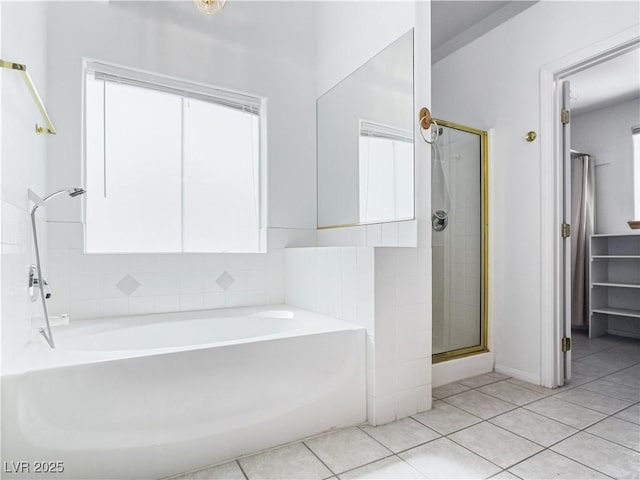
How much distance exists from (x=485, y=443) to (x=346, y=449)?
649mm

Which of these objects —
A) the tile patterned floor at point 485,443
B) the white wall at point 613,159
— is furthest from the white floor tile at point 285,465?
the white wall at point 613,159

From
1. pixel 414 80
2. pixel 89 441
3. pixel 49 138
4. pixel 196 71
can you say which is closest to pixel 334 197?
pixel 414 80

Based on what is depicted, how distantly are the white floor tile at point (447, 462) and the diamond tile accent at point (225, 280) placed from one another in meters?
1.55

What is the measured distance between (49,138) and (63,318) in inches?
43.1

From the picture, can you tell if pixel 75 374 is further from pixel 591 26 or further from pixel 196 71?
pixel 591 26

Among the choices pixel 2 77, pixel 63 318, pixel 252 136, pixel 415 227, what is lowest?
pixel 63 318

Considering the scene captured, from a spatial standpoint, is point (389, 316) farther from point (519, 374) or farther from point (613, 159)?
point (613, 159)

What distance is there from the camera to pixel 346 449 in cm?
165

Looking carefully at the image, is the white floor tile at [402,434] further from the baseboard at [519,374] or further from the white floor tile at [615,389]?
the white floor tile at [615,389]

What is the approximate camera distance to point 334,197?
9.15ft

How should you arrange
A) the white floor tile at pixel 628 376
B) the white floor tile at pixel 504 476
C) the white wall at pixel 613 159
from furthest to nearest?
the white wall at pixel 613 159 < the white floor tile at pixel 628 376 < the white floor tile at pixel 504 476

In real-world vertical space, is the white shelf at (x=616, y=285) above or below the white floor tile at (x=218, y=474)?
above

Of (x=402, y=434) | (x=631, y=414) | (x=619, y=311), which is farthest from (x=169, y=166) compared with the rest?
(x=619, y=311)

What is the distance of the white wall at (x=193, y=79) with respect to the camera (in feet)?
7.04
